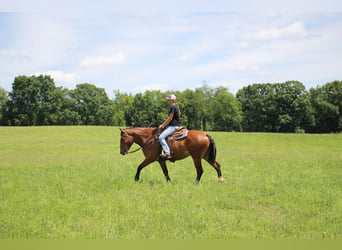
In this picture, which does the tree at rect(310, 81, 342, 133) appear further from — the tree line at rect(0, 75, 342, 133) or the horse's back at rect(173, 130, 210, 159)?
the horse's back at rect(173, 130, 210, 159)

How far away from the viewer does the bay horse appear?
12.5m

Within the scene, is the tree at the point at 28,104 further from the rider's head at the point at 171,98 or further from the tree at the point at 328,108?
the rider's head at the point at 171,98

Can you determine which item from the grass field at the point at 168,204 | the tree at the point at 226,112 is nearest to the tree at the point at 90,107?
the tree at the point at 226,112

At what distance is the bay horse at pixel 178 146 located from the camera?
12.5 m

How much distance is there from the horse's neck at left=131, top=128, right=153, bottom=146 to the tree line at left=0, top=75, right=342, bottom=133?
67.3 meters

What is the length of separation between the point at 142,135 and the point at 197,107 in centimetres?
7304

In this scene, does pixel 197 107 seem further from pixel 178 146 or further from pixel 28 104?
pixel 178 146

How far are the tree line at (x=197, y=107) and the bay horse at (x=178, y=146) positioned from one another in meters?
66.5

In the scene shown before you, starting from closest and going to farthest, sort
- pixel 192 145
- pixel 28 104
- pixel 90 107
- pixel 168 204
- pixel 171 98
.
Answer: pixel 168 204 → pixel 171 98 → pixel 192 145 → pixel 28 104 → pixel 90 107

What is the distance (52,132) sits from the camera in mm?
53250

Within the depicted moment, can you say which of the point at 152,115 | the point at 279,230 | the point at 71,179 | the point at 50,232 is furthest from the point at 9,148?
the point at 152,115

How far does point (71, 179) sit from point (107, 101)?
81731 mm

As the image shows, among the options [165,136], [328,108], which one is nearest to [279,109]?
[328,108]

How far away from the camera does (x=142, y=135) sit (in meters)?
12.9
